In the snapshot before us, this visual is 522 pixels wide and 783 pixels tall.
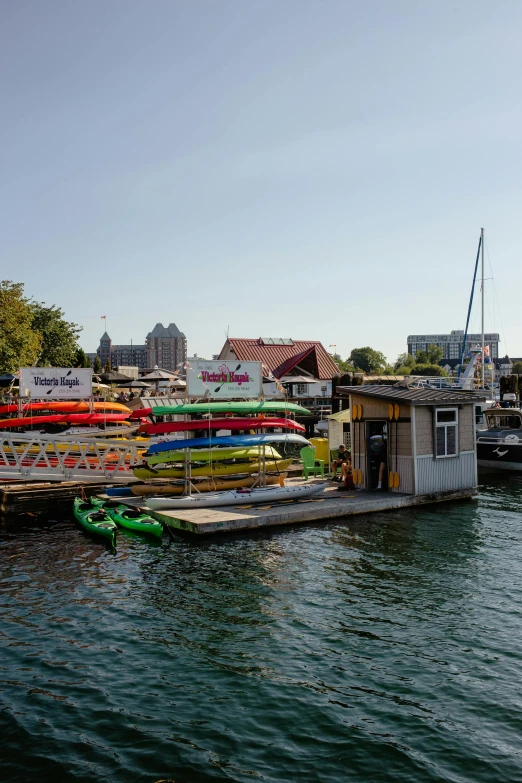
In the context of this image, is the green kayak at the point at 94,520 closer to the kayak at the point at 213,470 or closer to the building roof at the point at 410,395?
the kayak at the point at 213,470

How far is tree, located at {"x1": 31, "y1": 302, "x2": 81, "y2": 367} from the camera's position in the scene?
78688mm

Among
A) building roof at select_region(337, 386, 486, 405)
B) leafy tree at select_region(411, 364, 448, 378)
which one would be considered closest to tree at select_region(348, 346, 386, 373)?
leafy tree at select_region(411, 364, 448, 378)

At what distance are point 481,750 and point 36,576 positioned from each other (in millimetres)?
12265

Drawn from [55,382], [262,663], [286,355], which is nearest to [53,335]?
[286,355]

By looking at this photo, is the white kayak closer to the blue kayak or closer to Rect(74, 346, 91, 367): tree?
the blue kayak

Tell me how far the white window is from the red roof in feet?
172

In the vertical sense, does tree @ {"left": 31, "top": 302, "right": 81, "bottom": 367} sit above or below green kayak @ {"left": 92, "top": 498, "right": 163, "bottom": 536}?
above

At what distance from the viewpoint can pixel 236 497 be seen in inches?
949

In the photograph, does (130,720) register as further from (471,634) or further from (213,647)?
(471,634)

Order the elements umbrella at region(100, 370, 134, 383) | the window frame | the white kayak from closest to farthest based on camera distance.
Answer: the white kayak → the window frame → umbrella at region(100, 370, 134, 383)

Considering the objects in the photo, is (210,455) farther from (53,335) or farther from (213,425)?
(53,335)

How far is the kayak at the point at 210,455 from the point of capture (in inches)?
993

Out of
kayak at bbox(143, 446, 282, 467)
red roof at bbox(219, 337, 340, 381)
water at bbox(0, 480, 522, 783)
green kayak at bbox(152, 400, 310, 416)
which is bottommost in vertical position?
water at bbox(0, 480, 522, 783)

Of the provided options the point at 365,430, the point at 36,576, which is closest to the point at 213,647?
the point at 36,576
